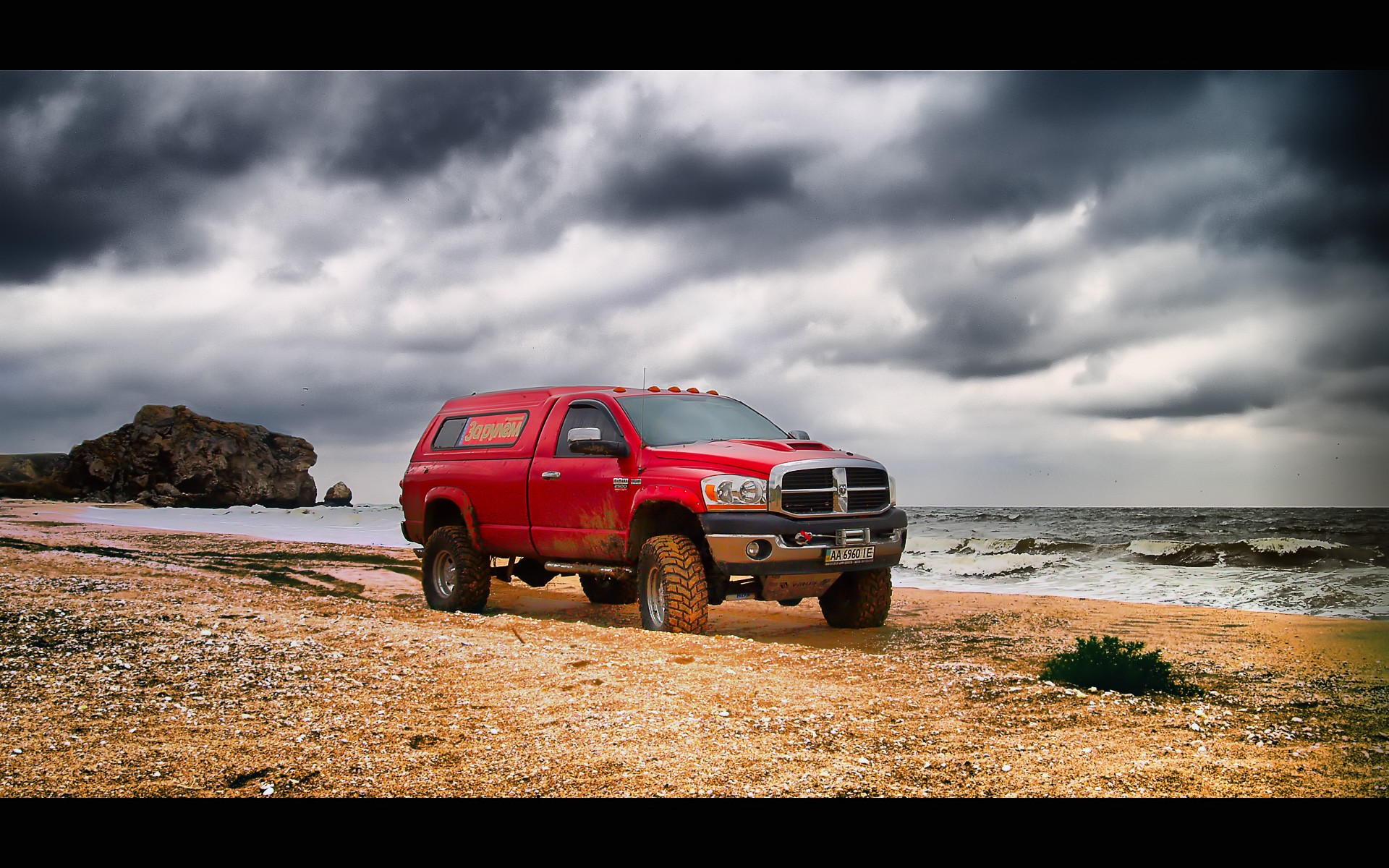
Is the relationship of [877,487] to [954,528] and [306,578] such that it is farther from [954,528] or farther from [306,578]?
[954,528]

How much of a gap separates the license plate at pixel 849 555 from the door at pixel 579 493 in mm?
1833

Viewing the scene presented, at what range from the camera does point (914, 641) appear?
855 centimetres

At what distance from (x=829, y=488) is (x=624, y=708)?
134 inches

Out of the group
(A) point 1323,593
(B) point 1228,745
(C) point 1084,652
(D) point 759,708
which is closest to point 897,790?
(D) point 759,708

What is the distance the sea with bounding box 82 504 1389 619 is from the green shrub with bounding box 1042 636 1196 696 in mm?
7347

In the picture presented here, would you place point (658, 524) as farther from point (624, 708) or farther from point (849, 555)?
point (624, 708)

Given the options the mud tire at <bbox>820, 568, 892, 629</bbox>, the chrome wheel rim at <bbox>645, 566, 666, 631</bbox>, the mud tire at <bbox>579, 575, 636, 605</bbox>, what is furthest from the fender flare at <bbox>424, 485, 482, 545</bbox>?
the mud tire at <bbox>820, 568, 892, 629</bbox>

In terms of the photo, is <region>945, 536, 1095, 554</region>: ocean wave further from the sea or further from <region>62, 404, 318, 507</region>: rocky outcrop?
<region>62, 404, 318, 507</region>: rocky outcrop

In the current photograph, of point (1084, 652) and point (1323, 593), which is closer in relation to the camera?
point (1084, 652)

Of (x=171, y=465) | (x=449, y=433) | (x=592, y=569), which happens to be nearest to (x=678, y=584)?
(x=592, y=569)

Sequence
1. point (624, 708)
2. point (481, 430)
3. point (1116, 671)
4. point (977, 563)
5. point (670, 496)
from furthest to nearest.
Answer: point (977, 563), point (481, 430), point (670, 496), point (1116, 671), point (624, 708)

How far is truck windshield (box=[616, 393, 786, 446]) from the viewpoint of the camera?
8766 mm

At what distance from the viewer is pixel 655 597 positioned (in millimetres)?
8188

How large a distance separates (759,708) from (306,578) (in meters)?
10.2
